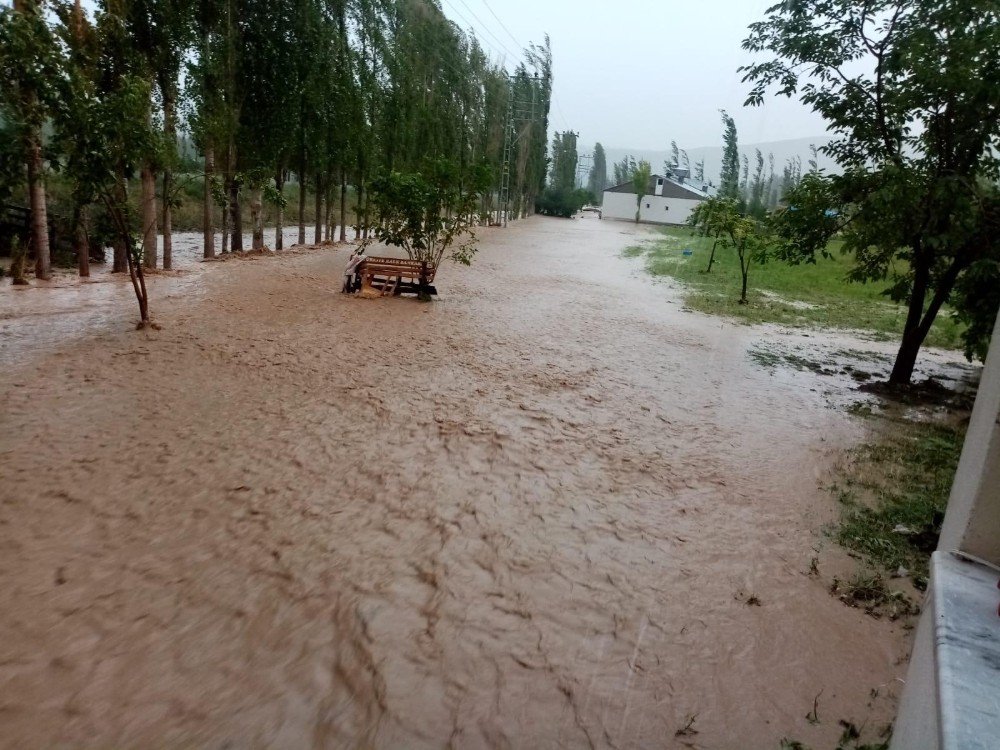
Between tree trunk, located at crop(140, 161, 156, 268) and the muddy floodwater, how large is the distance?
17.5 feet

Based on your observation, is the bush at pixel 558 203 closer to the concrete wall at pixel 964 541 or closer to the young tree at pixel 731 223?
the young tree at pixel 731 223

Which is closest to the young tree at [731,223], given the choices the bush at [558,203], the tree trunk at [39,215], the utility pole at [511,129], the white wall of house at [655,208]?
the tree trunk at [39,215]

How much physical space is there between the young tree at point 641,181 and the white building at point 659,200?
2.42 ft

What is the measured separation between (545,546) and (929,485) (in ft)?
12.8

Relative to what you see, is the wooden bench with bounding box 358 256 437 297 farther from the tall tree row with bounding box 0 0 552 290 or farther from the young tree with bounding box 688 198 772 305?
the young tree with bounding box 688 198 772 305

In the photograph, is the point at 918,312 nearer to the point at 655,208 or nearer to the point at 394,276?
the point at 394,276

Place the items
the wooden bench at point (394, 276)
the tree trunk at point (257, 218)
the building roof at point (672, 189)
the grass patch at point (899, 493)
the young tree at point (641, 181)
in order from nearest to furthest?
1. the grass patch at point (899, 493)
2. the wooden bench at point (394, 276)
3. the tree trunk at point (257, 218)
4. the young tree at point (641, 181)
5. the building roof at point (672, 189)

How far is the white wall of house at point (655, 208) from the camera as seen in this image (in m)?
62.2

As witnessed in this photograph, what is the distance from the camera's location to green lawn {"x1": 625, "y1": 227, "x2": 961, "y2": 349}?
14.0 m

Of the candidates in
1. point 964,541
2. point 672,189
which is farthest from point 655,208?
point 964,541

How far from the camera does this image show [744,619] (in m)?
3.51

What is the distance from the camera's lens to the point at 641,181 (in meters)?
61.5

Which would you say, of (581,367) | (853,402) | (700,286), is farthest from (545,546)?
(700,286)

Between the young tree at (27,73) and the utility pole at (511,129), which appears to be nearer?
the young tree at (27,73)
